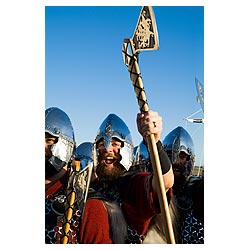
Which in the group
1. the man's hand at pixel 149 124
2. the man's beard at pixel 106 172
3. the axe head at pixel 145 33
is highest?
the axe head at pixel 145 33

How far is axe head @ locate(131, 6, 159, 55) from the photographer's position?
2428 millimetres

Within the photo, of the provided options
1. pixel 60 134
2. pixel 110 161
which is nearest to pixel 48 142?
pixel 60 134

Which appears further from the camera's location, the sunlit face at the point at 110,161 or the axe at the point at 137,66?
the sunlit face at the point at 110,161

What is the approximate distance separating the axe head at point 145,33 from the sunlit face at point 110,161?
0.42 m

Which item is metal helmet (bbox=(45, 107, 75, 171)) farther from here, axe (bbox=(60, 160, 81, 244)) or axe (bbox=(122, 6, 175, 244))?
axe (bbox=(122, 6, 175, 244))

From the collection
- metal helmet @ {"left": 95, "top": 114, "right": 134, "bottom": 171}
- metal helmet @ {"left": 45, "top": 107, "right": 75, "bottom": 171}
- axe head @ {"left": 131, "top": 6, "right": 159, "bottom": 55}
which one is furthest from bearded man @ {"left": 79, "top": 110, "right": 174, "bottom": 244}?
axe head @ {"left": 131, "top": 6, "right": 159, "bottom": 55}

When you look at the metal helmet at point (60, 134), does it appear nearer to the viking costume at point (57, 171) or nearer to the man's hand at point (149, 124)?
the viking costume at point (57, 171)

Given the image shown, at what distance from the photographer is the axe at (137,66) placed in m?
2.44

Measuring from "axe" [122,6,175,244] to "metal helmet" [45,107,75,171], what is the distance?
0.33 m

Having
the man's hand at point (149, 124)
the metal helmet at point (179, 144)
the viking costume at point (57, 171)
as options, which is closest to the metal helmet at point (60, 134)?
the viking costume at point (57, 171)
